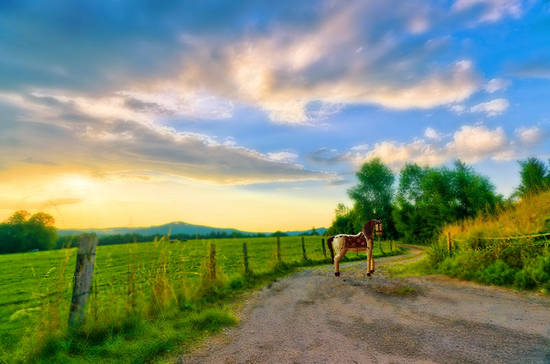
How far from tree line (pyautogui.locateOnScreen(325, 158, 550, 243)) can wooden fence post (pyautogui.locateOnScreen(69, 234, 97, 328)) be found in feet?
112

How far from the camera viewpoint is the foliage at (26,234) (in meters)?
68.0

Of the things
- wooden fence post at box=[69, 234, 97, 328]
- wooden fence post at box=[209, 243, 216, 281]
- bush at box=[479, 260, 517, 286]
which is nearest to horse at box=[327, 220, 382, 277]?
bush at box=[479, 260, 517, 286]

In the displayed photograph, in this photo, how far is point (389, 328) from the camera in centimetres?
620

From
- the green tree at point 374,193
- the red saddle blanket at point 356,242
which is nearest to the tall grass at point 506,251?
the red saddle blanket at point 356,242

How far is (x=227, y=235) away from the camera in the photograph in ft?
295

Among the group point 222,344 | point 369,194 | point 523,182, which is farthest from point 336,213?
point 222,344

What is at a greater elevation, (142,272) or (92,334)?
(142,272)

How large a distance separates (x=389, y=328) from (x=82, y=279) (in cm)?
671

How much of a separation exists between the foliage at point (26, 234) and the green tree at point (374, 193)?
69.6m

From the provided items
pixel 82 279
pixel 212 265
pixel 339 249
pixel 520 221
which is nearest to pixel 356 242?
pixel 339 249

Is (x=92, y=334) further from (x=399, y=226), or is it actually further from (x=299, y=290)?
(x=399, y=226)

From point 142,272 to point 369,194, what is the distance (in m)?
59.4

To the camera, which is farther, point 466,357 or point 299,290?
point 299,290

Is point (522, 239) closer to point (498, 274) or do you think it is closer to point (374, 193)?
point (498, 274)
